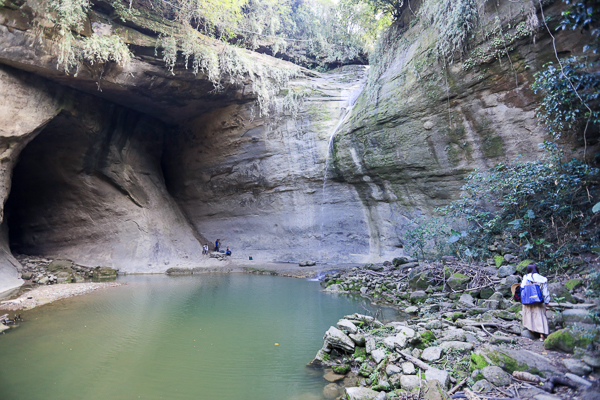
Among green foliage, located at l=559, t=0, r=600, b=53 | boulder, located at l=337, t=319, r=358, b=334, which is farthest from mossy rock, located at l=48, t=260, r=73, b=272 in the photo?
green foliage, located at l=559, t=0, r=600, b=53

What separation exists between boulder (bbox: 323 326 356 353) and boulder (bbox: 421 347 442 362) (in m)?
0.97

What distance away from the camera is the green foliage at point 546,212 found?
19.6 ft

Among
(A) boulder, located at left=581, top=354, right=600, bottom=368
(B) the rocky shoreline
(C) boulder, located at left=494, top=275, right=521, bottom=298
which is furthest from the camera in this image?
(C) boulder, located at left=494, top=275, right=521, bottom=298

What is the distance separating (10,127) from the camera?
30.7 feet

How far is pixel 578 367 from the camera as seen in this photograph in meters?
2.81

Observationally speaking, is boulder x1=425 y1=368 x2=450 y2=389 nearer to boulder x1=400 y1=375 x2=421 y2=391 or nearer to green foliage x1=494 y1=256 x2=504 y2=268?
boulder x1=400 y1=375 x2=421 y2=391

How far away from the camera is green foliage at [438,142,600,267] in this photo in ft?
19.6

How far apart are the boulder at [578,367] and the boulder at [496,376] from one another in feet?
1.73

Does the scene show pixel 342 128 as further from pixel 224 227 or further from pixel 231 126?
pixel 224 227

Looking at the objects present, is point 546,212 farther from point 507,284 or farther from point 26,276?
point 26,276

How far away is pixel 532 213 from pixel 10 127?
47.2 feet

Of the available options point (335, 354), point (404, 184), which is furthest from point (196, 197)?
point (335, 354)

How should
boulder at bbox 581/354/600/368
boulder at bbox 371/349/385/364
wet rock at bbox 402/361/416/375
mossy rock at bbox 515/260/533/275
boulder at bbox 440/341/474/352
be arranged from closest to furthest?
boulder at bbox 581/354/600/368 < wet rock at bbox 402/361/416/375 < boulder at bbox 440/341/474/352 < boulder at bbox 371/349/385/364 < mossy rock at bbox 515/260/533/275

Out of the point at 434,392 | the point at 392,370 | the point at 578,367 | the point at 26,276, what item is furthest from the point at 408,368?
the point at 26,276
